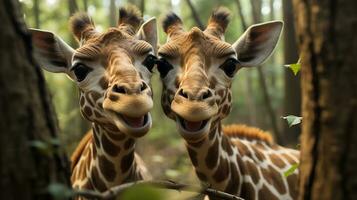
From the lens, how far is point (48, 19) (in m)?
17.3

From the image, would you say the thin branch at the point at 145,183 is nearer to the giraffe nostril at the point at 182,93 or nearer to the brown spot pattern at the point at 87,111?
the giraffe nostril at the point at 182,93

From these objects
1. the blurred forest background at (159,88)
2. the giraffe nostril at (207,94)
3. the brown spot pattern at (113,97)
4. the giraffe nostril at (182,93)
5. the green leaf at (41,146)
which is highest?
the green leaf at (41,146)

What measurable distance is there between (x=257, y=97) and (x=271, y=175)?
63.9 feet

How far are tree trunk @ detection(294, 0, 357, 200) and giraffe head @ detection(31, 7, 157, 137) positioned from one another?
1.86 meters

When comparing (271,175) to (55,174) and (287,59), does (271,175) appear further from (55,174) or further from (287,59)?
(287,59)

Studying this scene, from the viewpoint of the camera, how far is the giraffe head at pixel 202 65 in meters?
4.36

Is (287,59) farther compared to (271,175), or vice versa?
(287,59)

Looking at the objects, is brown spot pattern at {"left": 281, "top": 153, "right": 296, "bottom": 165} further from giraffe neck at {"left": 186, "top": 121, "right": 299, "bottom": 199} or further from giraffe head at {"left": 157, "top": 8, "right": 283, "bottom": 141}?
giraffe head at {"left": 157, "top": 8, "right": 283, "bottom": 141}

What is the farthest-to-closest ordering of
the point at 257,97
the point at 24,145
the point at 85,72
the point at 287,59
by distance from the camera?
the point at 257,97, the point at 287,59, the point at 85,72, the point at 24,145

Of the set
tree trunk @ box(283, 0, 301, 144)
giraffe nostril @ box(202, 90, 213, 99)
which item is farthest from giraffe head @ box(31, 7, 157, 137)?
tree trunk @ box(283, 0, 301, 144)

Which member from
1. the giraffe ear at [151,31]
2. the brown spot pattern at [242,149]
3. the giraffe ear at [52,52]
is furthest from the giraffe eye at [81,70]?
the brown spot pattern at [242,149]

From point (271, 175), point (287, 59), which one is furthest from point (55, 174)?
point (287, 59)

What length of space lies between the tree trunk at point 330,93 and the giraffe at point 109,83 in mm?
1864

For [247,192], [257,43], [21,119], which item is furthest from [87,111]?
[21,119]
